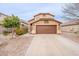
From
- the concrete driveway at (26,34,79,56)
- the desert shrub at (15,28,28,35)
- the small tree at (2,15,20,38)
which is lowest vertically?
the concrete driveway at (26,34,79,56)

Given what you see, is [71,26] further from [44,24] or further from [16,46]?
[16,46]

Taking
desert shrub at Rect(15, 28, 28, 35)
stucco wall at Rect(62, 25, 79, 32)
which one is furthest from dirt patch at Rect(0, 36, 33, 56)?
stucco wall at Rect(62, 25, 79, 32)

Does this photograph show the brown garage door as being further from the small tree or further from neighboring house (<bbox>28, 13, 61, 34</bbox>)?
the small tree

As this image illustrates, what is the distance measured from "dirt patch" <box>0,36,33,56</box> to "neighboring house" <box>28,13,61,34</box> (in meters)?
0.13

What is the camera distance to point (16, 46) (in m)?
1.59

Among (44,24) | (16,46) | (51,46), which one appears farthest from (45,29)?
(16,46)

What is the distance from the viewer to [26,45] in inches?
63.1

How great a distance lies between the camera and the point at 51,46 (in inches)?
62.5

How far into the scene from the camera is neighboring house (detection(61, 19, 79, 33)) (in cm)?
161

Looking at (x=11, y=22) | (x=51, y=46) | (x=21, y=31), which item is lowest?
(x=51, y=46)

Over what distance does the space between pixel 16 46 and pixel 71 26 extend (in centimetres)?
67

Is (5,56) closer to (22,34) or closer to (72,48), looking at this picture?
(22,34)

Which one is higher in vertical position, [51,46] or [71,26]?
[71,26]

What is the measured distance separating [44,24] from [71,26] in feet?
1.03
